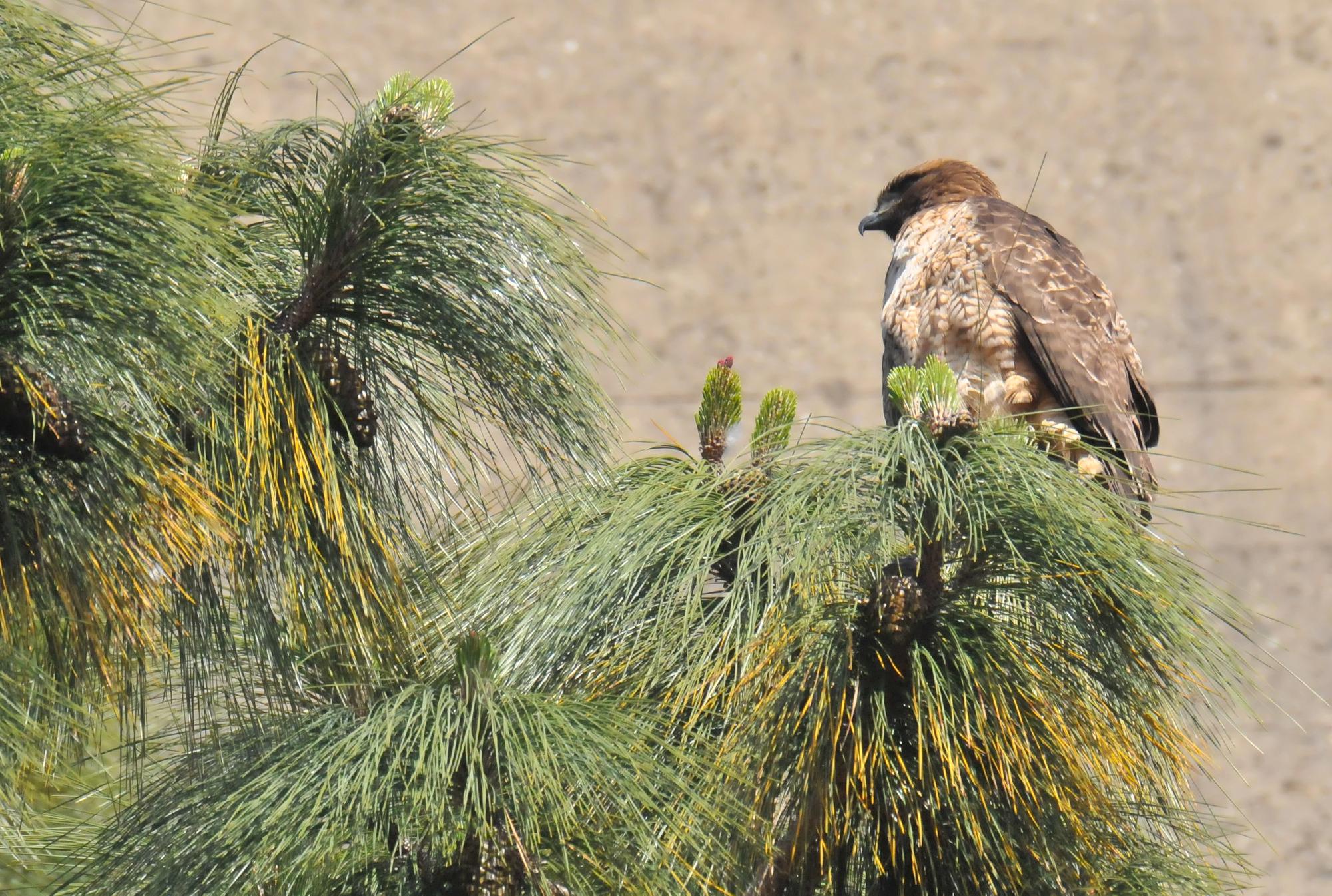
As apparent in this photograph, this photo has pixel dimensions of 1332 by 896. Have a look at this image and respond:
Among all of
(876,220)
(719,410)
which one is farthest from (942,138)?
(719,410)

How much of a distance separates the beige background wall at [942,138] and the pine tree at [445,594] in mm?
4929

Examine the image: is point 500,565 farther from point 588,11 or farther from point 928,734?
point 588,11

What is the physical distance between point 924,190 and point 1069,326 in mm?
698

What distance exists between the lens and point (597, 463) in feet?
5.26

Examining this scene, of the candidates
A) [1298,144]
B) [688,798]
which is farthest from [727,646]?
[1298,144]

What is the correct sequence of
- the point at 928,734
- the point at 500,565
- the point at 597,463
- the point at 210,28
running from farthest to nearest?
1. the point at 210,28
2. the point at 500,565
3. the point at 597,463
4. the point at 928,734

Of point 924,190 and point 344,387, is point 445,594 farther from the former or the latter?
point 924,190

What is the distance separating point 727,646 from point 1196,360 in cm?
546

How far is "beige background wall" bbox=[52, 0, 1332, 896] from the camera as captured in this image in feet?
21.3

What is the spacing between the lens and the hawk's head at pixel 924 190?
3.31 meters

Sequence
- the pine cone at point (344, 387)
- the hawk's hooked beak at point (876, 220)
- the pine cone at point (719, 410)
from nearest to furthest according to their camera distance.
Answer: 1. the pine cone at point (344, 387)
2. the pine cone at point (719, 410)
3. the hawk's hooked beak at point (876, 220)

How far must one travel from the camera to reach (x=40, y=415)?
4.16ft

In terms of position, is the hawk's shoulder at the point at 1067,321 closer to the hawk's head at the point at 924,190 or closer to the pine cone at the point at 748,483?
the hawk's head at the point at 924,190

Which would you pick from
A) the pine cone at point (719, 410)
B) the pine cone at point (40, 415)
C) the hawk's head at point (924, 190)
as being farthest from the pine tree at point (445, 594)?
the hawk's head at point (924, 190)
